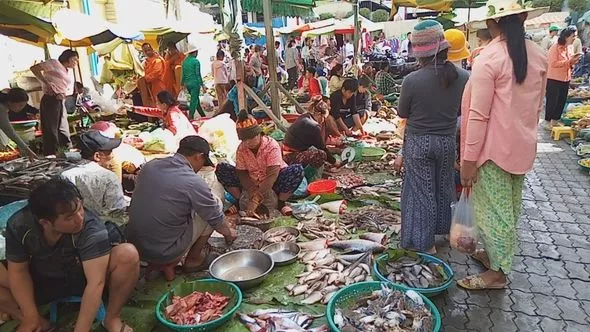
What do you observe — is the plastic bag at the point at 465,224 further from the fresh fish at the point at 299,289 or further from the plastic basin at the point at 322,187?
the plastic basin at the point at 322,187

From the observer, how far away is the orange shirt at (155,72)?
10.6 meters

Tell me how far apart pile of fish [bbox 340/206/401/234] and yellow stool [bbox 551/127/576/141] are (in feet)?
16.8

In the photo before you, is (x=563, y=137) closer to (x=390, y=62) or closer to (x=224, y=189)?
(x=224, y=189)

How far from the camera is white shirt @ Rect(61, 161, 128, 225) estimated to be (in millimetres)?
3521

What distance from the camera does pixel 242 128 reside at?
4.80 meters

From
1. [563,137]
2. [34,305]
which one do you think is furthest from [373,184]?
[563,137]

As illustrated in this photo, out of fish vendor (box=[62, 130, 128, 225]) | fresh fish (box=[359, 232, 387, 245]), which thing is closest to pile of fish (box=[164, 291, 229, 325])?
fish vendor (box=[62, 130, 128, 225])

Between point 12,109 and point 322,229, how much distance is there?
4.90 metres

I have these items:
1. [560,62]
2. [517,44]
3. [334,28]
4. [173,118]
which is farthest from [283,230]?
[334,28]

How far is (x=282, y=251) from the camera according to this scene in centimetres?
413

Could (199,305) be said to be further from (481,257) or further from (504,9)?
(504,9)

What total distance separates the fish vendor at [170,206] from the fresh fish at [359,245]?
1.18 m

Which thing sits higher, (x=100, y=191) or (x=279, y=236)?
(x=100, y=191)

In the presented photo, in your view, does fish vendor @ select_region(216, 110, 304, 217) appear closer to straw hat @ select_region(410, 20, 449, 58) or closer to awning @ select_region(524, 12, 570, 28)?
straw hat @ select_region(410, 20, 449, 58)
